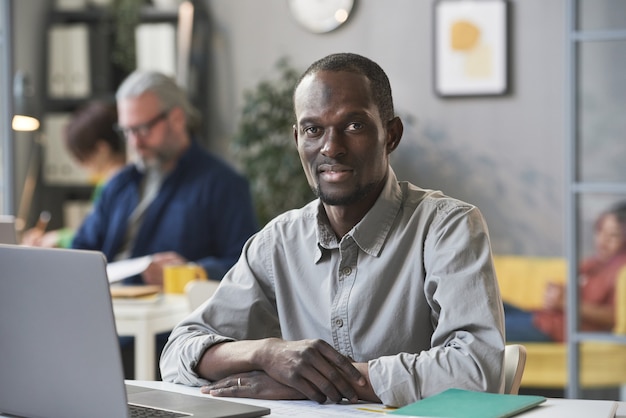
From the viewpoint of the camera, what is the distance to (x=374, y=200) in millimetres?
1838

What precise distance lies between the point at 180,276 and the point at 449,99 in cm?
277

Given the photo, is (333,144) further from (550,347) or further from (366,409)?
(550,347)

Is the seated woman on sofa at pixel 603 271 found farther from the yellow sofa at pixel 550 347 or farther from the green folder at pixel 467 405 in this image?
the green folder at pixel 467 405

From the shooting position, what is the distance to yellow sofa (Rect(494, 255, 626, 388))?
4113 mm

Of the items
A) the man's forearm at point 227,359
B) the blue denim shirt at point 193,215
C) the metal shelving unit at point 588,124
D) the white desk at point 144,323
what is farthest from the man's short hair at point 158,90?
the man's forearm at point 227,359

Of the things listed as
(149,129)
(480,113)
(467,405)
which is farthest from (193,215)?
(480,113)

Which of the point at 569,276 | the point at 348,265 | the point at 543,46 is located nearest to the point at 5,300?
the point at 348,265

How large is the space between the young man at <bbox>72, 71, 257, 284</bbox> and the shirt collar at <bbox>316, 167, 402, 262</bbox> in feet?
5.43

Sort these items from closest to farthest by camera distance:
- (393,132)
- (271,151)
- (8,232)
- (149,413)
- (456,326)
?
(149,413), (456,326), (393,132), (8,232), (271,151)

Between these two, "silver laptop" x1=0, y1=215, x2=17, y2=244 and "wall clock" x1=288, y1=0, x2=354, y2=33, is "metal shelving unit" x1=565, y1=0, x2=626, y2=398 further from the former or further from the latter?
"silver laptop" x1=0, y1=215, x2=17, y2=244

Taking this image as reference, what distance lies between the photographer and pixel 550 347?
15.9 ft

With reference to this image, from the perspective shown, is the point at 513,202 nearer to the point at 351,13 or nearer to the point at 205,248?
the point at 351,13

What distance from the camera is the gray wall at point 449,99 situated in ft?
17.9

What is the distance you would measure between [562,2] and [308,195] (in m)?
1.70
